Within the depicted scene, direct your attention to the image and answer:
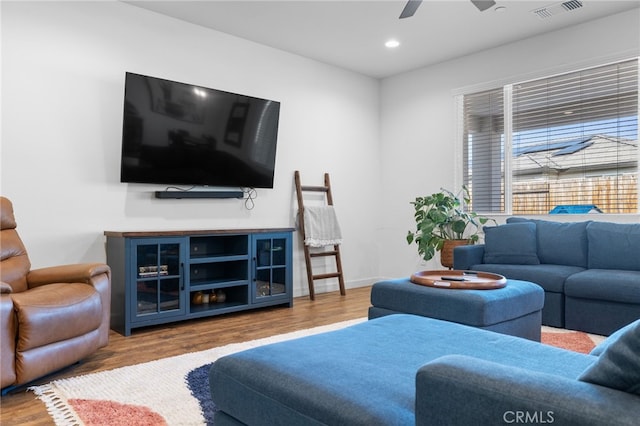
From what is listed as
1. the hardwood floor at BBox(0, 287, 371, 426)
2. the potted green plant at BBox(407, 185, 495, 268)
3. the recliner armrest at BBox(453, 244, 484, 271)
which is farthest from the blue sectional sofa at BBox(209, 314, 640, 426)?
the potted green plant at BBox(407, 185, 495, 268)

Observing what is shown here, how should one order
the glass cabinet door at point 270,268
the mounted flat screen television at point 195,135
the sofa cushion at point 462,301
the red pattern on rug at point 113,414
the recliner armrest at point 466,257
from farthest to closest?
the glass cabinet door at point 270,268 → the recliner armrest at point 466,257 → the mounted flat screen television at point 195,135 → the sofa cushion at point 462,301 → the red pattern on rug at point 113,414

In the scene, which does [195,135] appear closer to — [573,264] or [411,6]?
[411,6]

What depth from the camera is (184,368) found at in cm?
Answer: 255

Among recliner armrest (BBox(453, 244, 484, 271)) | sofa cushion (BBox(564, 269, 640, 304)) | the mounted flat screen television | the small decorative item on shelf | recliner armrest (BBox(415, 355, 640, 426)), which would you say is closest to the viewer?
recliner armrest (BBox(415, 355, 640, 426))

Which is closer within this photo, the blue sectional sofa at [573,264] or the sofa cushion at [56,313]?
the sofa cushion at [56,313]

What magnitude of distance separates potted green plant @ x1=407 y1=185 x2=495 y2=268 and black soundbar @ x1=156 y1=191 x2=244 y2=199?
6.37 ft

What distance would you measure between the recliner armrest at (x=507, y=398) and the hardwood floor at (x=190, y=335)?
176cm

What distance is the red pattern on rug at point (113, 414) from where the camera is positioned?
1893 mm

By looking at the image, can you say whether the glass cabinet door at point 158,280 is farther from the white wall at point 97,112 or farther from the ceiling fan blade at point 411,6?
the ceiling fan blade at point 411,6

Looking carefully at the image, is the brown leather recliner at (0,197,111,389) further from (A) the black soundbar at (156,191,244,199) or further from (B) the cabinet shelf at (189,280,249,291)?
(A) the black soundbar at (156,191,244,199)

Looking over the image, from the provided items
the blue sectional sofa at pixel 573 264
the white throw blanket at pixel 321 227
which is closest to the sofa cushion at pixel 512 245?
the blue sectional sofa at pixel 573 264

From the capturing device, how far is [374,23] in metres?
4.23

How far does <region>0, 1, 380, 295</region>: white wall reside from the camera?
3303 mm

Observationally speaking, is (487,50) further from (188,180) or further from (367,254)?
(188,180)
